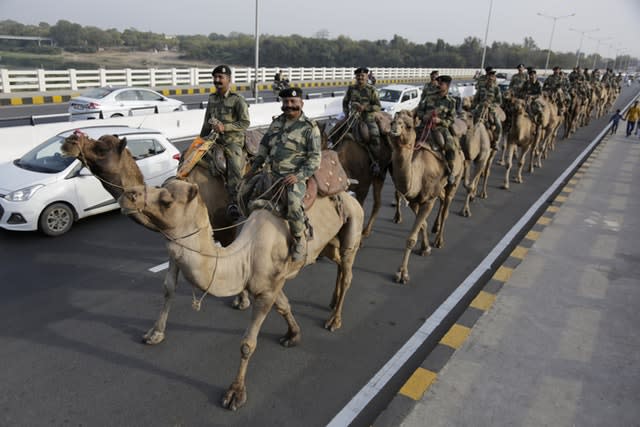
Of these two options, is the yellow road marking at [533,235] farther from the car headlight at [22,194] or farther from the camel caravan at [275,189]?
the car headlight at [22,194]

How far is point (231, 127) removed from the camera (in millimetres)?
6750

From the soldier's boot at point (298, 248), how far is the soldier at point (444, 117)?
444cm

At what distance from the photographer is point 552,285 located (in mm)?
7805

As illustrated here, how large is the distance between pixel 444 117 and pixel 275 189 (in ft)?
15.8

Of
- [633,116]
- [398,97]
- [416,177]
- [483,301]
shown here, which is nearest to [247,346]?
[483,301]

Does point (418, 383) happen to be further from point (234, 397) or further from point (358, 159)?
point (358, 159)

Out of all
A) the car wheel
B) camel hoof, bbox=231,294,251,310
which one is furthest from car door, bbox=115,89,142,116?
camel hoof, bbox=231,294,251,310

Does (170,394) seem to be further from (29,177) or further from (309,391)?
(29,177)

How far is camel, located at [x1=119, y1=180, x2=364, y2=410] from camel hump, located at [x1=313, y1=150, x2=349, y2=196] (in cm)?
15

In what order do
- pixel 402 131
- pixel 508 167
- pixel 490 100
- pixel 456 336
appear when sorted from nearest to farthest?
pixel 456 336
pixel 402 131
pixel 490 100
pixel 508 167

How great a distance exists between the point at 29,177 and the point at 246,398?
6.29m

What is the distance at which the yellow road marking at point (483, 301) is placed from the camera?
23.2 feet

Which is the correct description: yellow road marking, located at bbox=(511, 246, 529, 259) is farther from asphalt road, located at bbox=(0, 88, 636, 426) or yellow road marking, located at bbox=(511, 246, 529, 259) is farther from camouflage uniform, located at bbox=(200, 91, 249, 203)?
camouflage uniform, located at bbox=(200, 91, 249, 203)

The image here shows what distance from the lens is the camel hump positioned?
224 inches
